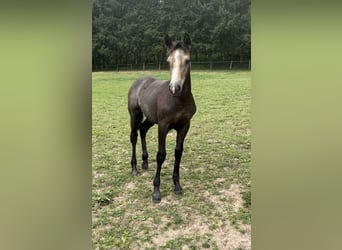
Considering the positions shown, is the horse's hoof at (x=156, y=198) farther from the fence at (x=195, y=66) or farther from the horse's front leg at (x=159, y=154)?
the fence at (x=195, y=66)

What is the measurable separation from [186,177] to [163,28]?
0.98 m

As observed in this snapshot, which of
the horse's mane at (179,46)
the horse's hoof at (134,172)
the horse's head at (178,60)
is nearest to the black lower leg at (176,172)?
the horse's hoof at (134,172)

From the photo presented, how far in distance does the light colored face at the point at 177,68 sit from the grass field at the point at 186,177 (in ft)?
0.71

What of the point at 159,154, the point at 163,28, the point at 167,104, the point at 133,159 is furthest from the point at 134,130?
the point at 163,28

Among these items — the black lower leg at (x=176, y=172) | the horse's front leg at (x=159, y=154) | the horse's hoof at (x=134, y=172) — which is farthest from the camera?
the horse's hoof at (x=134, y=172)

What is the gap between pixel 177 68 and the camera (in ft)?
4.41

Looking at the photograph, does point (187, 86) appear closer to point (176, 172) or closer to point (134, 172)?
point (176, 172)

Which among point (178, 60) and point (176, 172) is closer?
point (178, 60)

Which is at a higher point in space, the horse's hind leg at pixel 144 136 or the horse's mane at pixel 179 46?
the horse's mane at pixel 179 46

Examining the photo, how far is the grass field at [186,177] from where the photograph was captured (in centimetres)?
132

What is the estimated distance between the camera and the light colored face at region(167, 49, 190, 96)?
133cm
